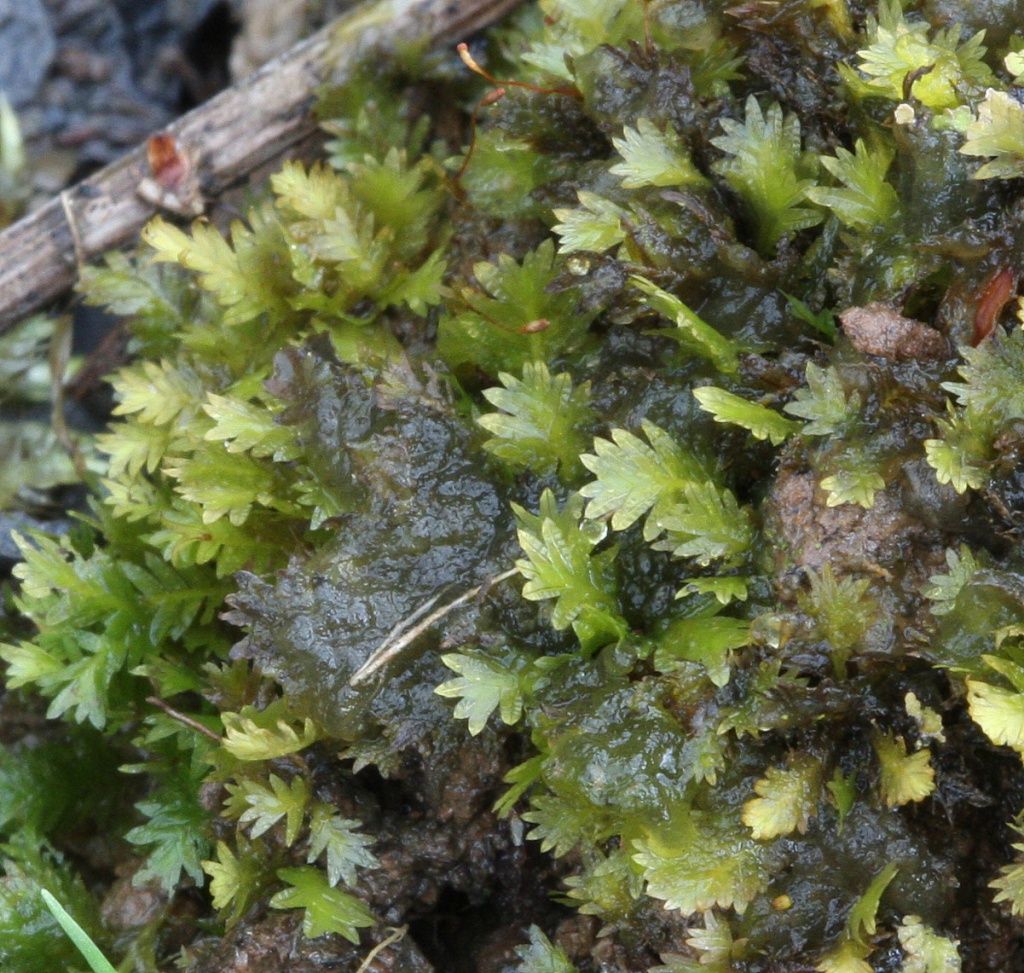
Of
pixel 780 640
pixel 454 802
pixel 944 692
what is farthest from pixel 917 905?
pixel 454 802

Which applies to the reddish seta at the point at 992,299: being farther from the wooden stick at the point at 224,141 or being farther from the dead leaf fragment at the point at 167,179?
the dead leaf fragment at the point at 167,179

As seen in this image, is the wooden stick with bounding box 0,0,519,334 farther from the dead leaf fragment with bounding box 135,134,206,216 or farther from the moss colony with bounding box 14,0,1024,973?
the moss colony with bounding box 14,0,1024,973

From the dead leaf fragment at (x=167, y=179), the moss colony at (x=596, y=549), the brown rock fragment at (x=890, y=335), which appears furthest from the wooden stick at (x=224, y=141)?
the brown rock fragment at (x=890, y=335)

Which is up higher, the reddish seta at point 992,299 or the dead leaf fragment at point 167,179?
the dead leaf fragment at point 167,179

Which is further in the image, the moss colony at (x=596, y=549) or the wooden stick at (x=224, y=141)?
the wooden stick at (x=224, y=141)

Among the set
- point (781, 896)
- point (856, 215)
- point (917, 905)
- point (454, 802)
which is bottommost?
point (917, 905)

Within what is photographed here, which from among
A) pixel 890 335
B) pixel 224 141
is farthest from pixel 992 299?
pixel 224 141

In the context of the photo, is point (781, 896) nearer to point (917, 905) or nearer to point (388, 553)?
point (917, 905)
